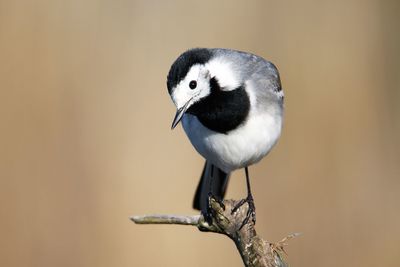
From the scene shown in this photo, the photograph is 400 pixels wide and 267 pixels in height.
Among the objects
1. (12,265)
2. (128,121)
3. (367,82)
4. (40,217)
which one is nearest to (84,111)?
(128,121)

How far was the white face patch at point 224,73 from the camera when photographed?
433 cm

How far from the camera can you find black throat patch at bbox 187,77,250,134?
4359 mm

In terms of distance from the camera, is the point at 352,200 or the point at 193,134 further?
the point at 352,200

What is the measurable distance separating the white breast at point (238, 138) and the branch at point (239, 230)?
1.53ft

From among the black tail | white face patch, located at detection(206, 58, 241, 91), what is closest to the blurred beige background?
the black tail

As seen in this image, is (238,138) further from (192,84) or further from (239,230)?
(239,230)

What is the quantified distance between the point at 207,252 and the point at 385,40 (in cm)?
201

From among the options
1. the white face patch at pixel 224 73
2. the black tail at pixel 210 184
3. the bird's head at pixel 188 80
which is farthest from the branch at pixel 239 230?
the black tail at pixel 210 184

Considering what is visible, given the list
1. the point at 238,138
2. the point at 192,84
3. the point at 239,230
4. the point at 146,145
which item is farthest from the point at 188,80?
the point at 146,145

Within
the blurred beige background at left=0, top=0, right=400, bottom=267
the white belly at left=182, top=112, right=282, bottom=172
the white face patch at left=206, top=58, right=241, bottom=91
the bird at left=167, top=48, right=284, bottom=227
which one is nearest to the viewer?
the bird at left=167, top=48, right=284, bottom=227

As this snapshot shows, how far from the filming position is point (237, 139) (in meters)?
4.45

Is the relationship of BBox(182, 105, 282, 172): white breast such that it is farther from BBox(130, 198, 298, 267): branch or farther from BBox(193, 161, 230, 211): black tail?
BBox(193, 161, 230, 211): black tail

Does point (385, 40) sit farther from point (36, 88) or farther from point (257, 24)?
point (36, 88)

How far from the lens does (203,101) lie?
4328 millimetres
